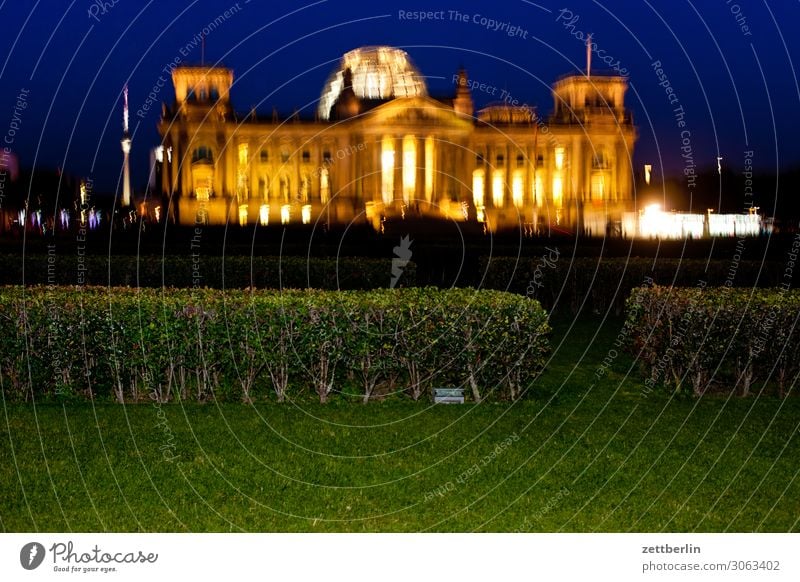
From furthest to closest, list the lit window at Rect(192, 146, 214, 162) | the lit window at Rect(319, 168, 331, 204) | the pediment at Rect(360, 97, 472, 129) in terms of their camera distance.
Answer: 1. the lit window at Rect(192, 146, 214, 162)
2. the lit window at Rect(319, 168, 331, 204)
3. the pediment at Rect(360, 97, 472, 129)

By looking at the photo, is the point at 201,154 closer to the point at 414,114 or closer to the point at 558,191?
the point at 414,114

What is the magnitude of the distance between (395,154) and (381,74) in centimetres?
1131

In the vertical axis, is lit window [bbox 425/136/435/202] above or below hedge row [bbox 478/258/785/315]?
above

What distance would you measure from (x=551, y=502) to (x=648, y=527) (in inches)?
43.1

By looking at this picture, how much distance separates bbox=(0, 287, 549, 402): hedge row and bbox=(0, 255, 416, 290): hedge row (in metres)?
14.4

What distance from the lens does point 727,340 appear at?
17.1 meters

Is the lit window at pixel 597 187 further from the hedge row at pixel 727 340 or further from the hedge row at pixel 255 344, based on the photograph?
the hedge row at pixel 255 344

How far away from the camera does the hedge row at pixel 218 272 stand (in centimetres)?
3148

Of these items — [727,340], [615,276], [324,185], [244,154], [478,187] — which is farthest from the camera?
[478,187]

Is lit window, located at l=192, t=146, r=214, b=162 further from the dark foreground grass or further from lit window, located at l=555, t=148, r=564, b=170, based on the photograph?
the dark foreground grass

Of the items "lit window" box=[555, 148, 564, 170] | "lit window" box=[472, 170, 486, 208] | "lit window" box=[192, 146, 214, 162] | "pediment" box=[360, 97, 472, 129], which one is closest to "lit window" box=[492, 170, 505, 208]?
"lit window" box=[472, 170, 486, 208]

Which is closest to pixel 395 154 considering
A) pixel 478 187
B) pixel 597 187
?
pixel 478 187

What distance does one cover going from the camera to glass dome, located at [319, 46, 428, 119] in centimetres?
11019

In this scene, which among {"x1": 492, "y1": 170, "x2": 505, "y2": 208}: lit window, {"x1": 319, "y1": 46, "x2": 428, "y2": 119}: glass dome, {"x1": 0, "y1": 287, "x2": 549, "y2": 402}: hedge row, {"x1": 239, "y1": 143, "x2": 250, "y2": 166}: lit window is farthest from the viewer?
{"x1": 319, "y1": 46, "x2": 428, "y2": 119}: glass dome
